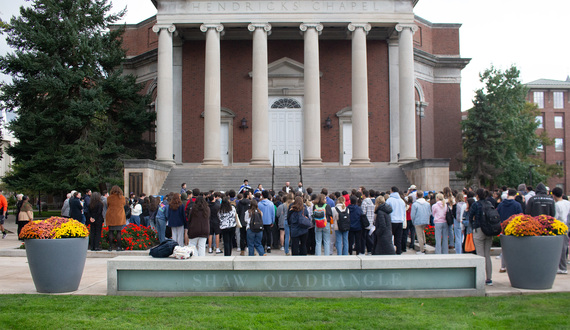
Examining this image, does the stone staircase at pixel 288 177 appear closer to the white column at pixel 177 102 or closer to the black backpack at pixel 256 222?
the white column at pixel 177 102

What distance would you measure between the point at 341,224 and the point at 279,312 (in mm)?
5200

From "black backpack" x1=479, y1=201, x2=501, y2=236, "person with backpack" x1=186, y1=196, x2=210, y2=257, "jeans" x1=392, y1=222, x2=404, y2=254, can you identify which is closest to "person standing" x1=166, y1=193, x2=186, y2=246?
"person with backpack" x1=186, y1=196, x2=210, y2=257

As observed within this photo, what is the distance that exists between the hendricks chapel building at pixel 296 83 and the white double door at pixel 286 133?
2.3 inches

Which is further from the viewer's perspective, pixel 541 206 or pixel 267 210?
pixel 267 210

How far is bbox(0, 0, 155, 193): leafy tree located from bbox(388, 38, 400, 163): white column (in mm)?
14381

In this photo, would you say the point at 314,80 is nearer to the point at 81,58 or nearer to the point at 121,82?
the point at 121,82

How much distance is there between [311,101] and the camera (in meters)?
26.8

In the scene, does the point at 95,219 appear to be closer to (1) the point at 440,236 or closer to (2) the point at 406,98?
(1) the point at 440,236

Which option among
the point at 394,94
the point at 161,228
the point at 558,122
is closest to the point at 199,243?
the point at 161,228

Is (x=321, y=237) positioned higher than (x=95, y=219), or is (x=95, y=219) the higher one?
(x=95, y=219)

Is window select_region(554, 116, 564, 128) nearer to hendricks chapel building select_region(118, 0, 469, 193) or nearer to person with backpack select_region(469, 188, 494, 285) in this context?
hendricks chapel building select_region(118, 0, 469, 193)

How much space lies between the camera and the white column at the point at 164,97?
1067 inches

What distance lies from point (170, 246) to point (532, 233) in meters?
6.06

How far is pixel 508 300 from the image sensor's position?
26.1ft
